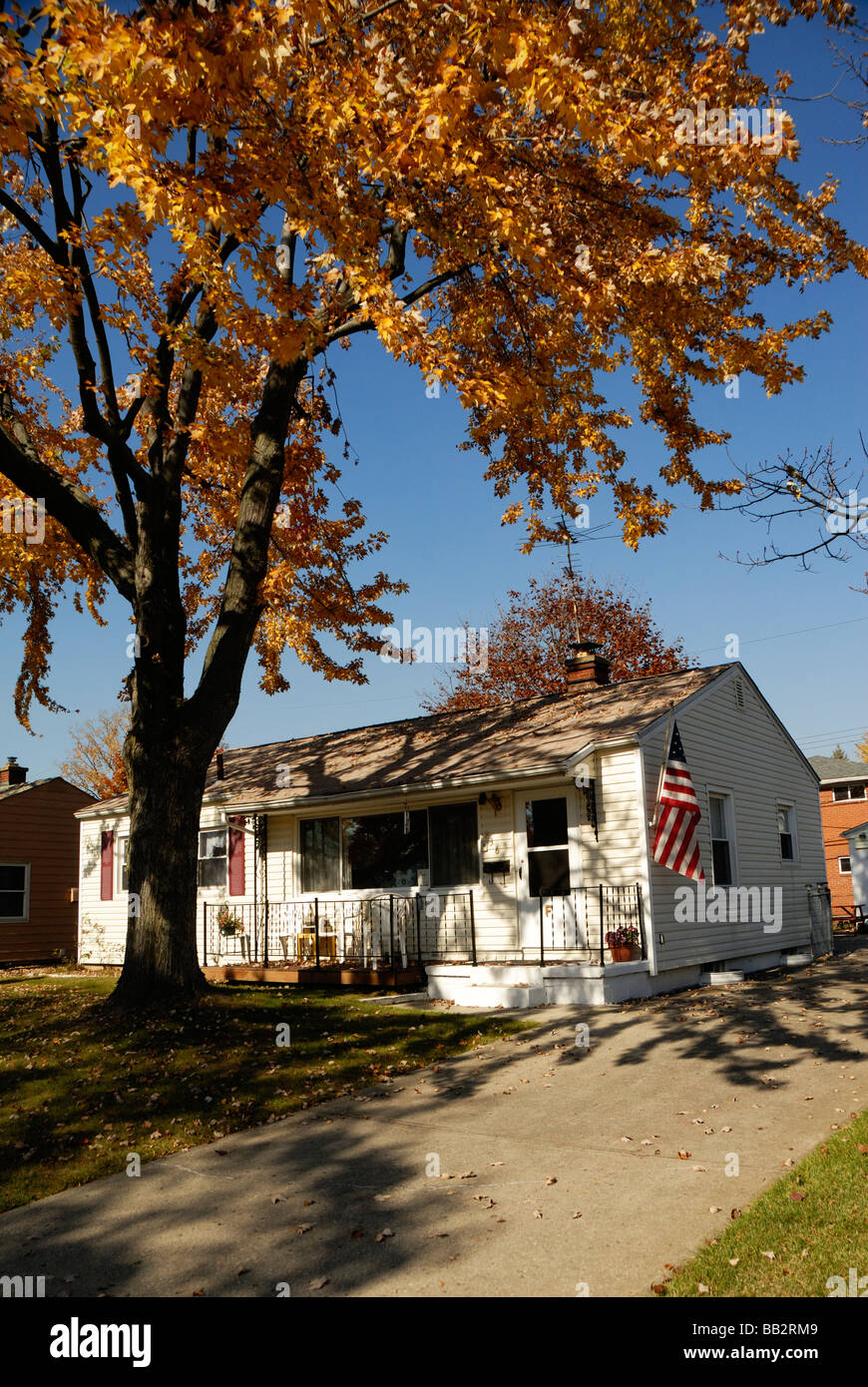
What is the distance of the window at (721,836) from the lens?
16.1m

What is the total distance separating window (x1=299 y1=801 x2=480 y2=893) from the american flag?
3.65 metres

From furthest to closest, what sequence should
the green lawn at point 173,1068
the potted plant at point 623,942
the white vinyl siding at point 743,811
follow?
the white vinyl siding at point 743,811
the potted plant at point 623,942
the green lawn at point 173,1068

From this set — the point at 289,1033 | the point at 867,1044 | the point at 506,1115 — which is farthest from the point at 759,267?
the point at 289,1033

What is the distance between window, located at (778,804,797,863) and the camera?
19077 mm

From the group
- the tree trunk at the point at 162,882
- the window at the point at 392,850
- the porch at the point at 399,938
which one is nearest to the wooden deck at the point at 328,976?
the porch at the point at 399,938

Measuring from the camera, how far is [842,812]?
4141 centimetres

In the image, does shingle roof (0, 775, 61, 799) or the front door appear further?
shingle roof (0, 775, 61, 799)

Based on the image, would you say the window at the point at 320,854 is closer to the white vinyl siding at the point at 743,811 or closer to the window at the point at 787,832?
the white vinyl siding at the point at 743,811

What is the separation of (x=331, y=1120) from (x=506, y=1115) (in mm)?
1431

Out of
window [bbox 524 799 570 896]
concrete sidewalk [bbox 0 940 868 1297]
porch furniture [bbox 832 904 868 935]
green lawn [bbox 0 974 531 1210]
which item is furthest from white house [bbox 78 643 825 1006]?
porch furniture [bbox 832 904 868 935]

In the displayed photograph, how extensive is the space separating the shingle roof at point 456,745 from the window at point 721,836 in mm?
2173

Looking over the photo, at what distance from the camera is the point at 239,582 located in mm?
11438

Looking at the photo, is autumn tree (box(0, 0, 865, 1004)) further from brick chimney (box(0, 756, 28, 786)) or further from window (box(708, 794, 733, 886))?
brick chimney (box(0, 756, 28, 786))

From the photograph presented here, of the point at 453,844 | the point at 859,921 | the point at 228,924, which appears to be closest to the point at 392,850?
the point at 453,844
